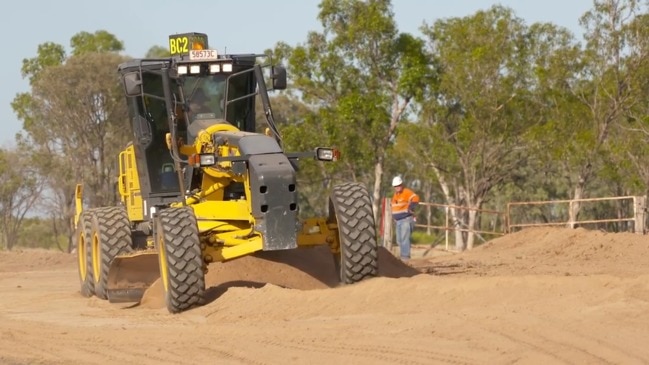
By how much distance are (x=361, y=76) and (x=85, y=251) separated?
2671 centimetres

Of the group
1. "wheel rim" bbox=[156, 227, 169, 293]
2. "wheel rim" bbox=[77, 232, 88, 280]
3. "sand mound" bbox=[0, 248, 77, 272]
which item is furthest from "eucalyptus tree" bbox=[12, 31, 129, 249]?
"wheel rim" bbox=[156, 227, 169, 293]

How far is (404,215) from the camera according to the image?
22172 mm

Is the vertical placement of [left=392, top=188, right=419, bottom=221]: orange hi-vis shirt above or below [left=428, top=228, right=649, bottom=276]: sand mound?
above

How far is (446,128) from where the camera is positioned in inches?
1797

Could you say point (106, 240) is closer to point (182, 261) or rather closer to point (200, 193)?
point (200, 193)

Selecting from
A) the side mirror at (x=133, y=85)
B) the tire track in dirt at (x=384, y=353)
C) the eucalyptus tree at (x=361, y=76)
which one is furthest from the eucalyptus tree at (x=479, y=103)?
the tire track in dirt at (x=384, y=353)

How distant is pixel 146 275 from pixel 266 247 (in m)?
→ 2.97

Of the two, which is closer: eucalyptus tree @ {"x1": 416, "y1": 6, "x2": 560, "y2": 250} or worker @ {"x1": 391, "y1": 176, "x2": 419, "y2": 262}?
worker @ {"x1": 391, "y1": 176, "x2": 419, "y2": 262}

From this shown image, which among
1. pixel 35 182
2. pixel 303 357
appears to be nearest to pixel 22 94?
pixel 35 182

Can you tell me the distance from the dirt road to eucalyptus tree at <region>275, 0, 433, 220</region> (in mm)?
25109

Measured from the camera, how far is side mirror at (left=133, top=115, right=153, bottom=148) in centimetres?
1555

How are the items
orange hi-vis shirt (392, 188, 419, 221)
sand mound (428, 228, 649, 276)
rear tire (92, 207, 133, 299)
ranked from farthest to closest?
1. orange hi-vis shirt (392, 188, 419, 221)
2. sand mound (428, 228, 649, 276)
3. rear tire (92, 207, 133, 299)

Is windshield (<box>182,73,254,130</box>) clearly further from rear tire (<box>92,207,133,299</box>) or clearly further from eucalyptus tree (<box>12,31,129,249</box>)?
eucalyptus tree (<box>12,31,129,249</box>)

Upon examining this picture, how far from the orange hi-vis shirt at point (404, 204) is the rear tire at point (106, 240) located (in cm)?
680
